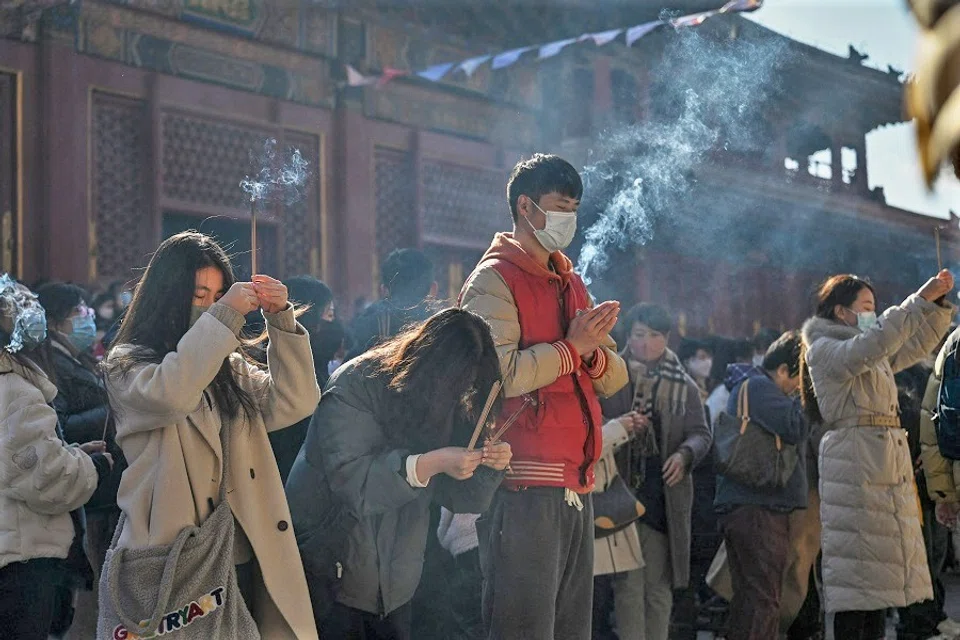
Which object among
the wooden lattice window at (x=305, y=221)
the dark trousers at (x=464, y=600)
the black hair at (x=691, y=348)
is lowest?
the dark trousers at (x=464, y=600)

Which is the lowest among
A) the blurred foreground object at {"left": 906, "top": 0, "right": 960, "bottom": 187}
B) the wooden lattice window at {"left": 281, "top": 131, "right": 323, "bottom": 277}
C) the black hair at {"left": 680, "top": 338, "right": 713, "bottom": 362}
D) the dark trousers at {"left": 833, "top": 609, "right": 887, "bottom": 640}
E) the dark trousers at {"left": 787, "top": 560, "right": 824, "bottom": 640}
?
the dark trousers at {"left": 787, "top": 560, "right": 824, "bottom": 640}

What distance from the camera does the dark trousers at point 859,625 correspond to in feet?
17.9

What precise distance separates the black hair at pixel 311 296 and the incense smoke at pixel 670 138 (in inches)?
107

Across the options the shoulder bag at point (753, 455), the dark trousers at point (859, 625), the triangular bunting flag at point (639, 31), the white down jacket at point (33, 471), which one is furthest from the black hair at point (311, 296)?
the triangular bunting flag at point (639, 31)

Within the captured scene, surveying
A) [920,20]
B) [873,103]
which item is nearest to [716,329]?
[873,103]

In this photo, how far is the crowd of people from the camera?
3.26m

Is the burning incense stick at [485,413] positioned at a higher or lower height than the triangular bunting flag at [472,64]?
lower

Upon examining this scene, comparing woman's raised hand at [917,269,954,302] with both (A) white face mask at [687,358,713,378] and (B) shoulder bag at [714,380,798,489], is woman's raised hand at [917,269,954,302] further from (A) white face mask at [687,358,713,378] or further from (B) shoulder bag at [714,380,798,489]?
(A) white face mask at [687,358,713,378]

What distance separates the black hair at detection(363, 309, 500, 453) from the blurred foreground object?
265 centimetres

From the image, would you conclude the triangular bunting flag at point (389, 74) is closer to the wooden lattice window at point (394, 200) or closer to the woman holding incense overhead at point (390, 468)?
the wooden lattice window at point (394, 200)

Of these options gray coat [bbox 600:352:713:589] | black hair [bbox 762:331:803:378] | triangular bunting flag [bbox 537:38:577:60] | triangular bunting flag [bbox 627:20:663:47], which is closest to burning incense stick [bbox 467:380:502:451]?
gray coat [bbox 600:352:713:589]

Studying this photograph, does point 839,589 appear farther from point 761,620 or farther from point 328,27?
point 328,27

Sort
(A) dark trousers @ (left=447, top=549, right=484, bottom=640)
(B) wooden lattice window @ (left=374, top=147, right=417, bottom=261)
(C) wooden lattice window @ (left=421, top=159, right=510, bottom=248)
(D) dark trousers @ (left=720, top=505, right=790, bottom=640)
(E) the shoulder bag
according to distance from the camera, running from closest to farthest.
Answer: (A) dark trousers @ (left=447, top=549, right=484, bottom=640)
(D) dark trousers @ (left=720, top=505, right=790, bottom=640)
(E) the shoulder bag
(B) wooden lattice window @ (left=374, top=147, right=417, bottom=261)
(C) wooden lattice window @ (left=421, top=159, right=510, bottom=248)

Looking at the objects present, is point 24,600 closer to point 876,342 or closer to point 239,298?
point 239,298
